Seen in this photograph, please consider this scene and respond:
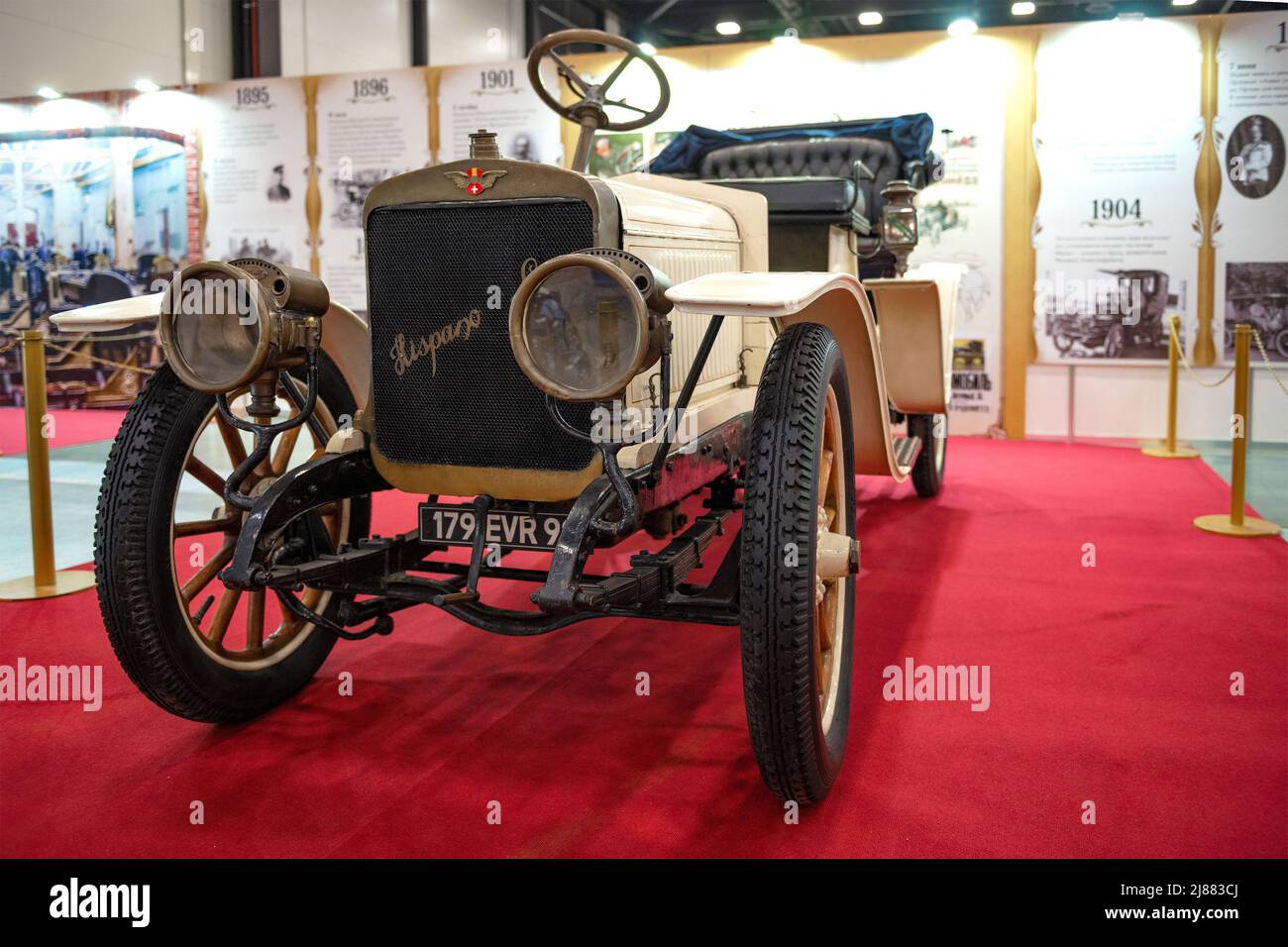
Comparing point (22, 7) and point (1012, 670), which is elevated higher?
point (22, 7)

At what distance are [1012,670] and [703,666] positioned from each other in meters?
0.81

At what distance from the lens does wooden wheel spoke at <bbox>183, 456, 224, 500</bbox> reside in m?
2.57

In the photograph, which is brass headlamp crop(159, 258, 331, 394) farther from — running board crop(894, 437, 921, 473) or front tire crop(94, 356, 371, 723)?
running board crop(894, 437, 921, 473)

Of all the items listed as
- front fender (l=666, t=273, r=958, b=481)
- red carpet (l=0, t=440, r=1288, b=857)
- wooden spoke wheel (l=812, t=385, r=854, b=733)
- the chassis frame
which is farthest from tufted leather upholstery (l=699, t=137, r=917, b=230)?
the chassis frame

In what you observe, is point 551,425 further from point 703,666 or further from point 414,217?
point 703,666

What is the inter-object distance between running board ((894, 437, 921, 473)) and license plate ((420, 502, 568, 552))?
191 cm

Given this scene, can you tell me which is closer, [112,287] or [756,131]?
[756,131]

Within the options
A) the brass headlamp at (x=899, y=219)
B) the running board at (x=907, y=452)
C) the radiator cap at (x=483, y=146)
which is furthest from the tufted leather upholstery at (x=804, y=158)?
the radiator cap at (x=483, y=146)

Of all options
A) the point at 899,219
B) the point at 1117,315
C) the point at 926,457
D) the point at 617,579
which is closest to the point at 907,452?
the point at 926,457

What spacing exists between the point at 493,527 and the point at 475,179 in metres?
0.73

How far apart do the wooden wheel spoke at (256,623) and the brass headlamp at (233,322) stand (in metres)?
0.65

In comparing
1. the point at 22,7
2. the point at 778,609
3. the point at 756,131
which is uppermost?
the point at 22,7

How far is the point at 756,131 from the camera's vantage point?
201 inches
